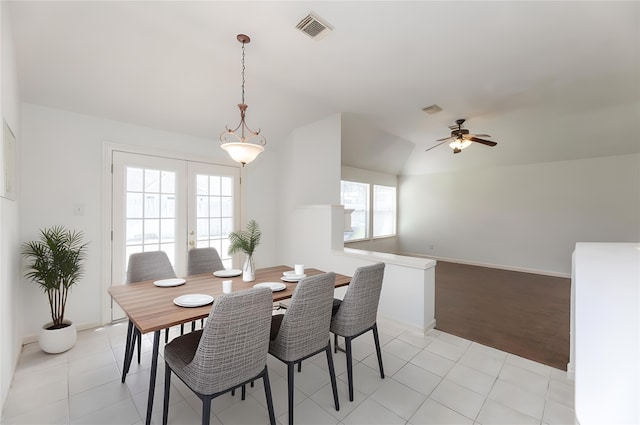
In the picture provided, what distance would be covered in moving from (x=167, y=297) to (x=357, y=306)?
1.37 metres

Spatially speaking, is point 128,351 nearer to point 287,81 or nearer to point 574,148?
point 287,81

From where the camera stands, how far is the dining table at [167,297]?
1607 mm

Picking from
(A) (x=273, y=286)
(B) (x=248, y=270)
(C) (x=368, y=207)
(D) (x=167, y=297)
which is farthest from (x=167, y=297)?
(C) (x=368, y=207)

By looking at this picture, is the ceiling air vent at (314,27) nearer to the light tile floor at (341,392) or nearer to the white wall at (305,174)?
the white wall at (305,174)

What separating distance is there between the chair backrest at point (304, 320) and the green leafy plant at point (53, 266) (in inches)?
86.0

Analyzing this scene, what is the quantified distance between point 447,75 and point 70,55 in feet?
11.9

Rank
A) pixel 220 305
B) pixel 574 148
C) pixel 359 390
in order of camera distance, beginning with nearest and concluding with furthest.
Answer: pixel 220 305 → pixel 359 390 → pixel 574 148

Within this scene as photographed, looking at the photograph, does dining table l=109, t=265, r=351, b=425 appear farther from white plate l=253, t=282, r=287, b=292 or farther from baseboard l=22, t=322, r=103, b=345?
baseboard l=22, t=322, r=103, b=345

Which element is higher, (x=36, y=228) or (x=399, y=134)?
(x=399, y=134)

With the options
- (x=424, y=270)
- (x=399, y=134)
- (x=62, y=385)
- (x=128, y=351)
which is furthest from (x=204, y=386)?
(x=399, y=134)

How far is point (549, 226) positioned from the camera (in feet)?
18.8

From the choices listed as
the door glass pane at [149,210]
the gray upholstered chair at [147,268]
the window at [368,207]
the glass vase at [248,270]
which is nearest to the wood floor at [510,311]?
the window at [368,207]

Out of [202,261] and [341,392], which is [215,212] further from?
[341,392]

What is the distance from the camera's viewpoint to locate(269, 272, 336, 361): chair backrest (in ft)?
5.66
